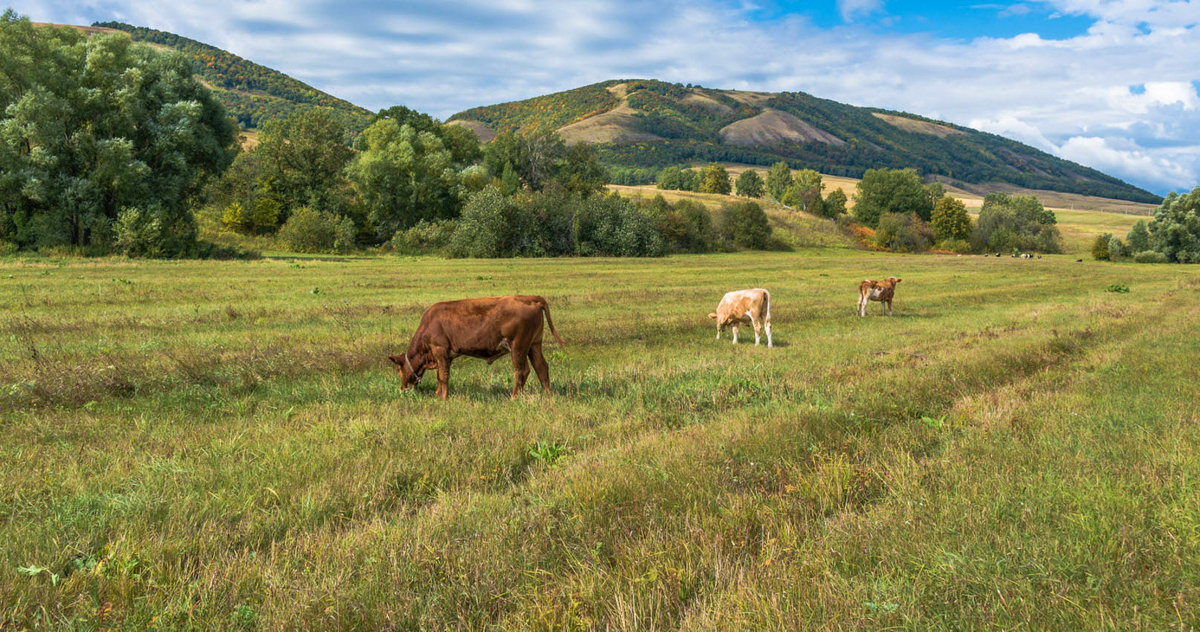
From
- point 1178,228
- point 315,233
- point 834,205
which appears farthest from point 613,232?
point 834,205

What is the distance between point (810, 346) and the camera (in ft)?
50.6

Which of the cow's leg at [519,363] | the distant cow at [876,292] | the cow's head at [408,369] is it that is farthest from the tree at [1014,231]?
the cow's head at [408,369]

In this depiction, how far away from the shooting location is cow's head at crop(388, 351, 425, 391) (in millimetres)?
9898

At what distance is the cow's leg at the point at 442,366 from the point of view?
31.5 ft

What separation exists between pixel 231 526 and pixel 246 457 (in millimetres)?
1569

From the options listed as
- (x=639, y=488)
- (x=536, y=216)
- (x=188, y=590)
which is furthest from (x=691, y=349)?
(x=536, y=216)

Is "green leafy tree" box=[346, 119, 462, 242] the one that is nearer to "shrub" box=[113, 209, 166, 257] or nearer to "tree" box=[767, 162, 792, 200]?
"shrub" box=[113, 209, 166, 257]

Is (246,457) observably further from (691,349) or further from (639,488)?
(691,349)

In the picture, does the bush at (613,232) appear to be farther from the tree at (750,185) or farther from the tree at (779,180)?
the tree at (779,180)

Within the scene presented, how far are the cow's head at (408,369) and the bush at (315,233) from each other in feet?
189

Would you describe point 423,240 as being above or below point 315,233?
below

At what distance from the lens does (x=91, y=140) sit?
4044 centimetres

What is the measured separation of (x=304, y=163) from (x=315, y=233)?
567 inches

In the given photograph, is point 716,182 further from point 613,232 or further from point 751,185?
point 613,232
